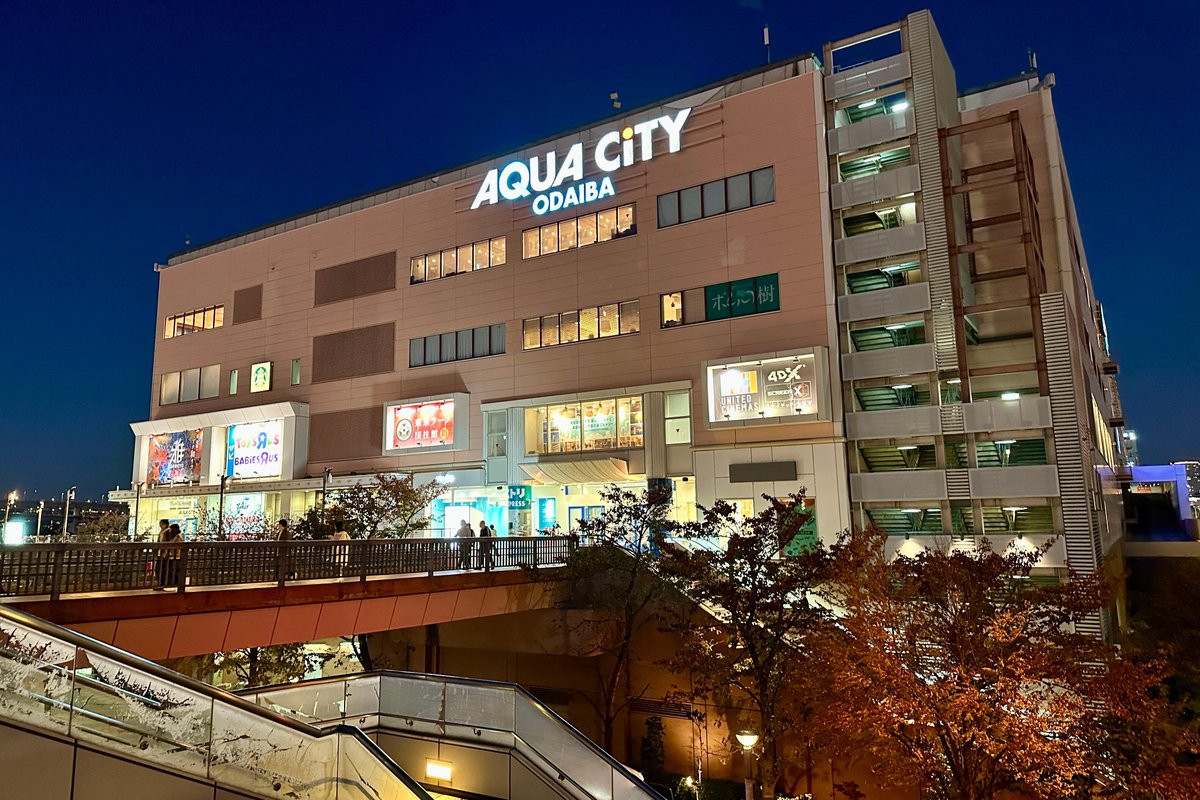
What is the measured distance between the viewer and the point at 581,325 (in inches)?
1518

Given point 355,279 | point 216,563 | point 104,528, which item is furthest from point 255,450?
point 216,563

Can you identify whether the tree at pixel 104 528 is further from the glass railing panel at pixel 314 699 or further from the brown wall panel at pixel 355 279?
the glass railing panel at pixel 314 699

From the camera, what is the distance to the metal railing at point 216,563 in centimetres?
1367

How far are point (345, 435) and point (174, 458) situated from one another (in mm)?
16595

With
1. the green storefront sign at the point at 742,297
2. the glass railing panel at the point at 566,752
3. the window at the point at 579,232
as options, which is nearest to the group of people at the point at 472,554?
the glass railing panel at the point at 566,752

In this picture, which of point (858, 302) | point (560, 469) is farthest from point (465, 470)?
point (858, 302)

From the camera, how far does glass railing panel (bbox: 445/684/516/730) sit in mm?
13594

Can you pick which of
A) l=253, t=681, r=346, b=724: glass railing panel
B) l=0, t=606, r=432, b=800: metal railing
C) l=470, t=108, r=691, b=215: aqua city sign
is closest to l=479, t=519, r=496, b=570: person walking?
l=253, t=681, r=346, b=724: glass railing panel

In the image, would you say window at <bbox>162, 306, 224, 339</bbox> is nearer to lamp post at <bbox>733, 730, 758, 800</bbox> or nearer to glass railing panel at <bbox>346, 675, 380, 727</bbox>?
glass railing panel at <bbox>346, 675, 380, 727</bbox>

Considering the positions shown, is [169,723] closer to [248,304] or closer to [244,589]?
[244,589]

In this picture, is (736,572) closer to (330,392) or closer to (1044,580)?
(1044,580)

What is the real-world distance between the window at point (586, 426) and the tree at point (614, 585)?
34.6ft

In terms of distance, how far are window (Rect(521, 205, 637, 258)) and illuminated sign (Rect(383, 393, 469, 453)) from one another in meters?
8.79

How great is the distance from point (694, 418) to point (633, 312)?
6.08 metres
